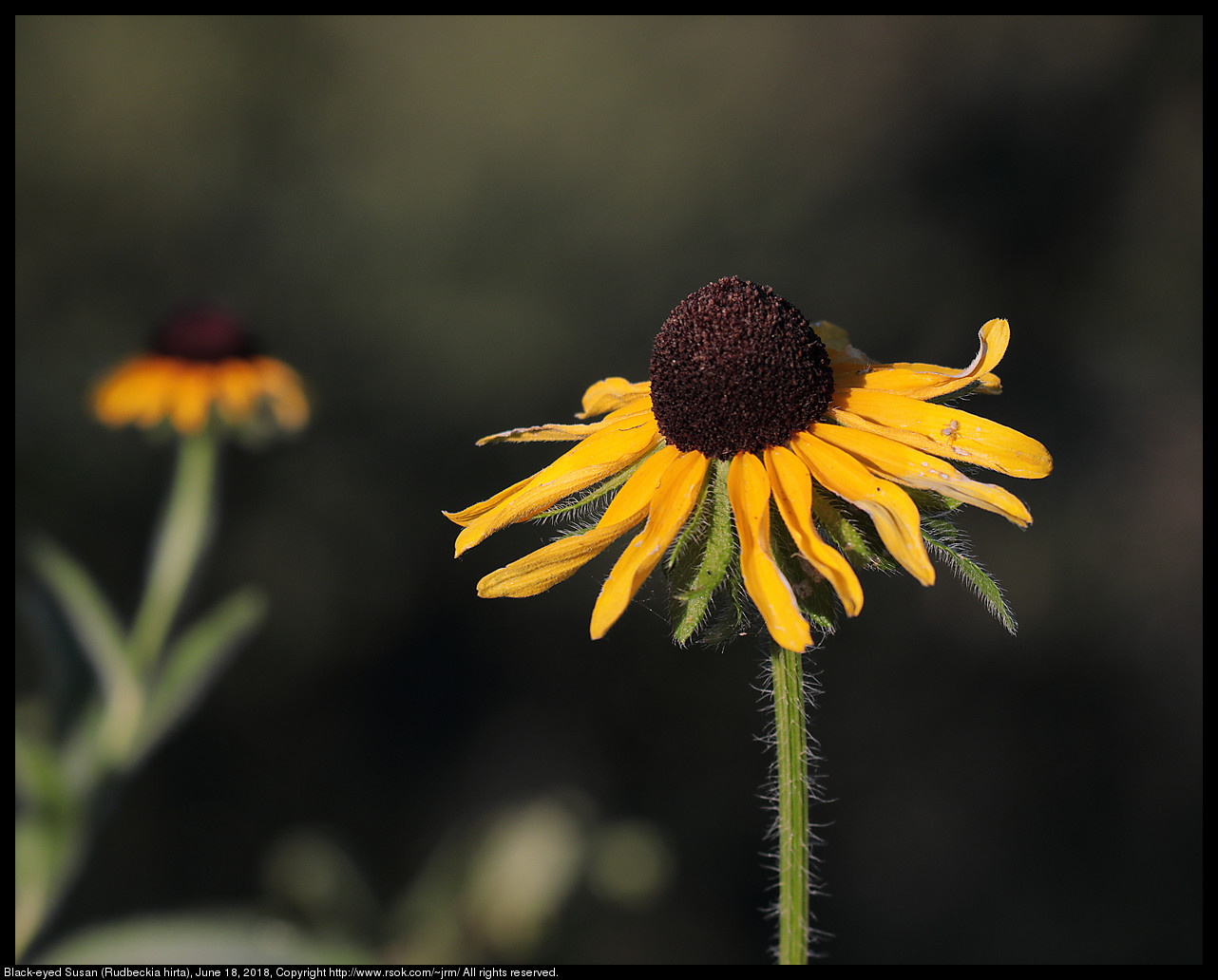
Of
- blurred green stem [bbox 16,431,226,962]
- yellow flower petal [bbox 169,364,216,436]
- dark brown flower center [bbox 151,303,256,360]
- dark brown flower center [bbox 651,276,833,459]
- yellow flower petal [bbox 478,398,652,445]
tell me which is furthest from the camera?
dark brown flower center [bbox 151,303,256,360]

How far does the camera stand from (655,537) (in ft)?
3.87

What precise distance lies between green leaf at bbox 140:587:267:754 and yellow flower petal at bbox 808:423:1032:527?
204 centimetres

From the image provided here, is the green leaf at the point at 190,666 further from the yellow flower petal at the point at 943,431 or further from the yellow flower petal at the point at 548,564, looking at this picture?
the yellow flower petal at the point at 943,431

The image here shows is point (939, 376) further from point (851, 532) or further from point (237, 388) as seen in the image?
point (237, 388)

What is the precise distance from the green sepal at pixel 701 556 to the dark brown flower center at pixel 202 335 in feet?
8.46

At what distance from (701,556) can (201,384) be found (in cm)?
252

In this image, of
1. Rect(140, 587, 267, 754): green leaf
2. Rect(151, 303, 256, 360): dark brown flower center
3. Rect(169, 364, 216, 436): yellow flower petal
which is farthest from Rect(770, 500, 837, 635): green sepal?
Rect(151, 303, 256, 360): dark brown flower center

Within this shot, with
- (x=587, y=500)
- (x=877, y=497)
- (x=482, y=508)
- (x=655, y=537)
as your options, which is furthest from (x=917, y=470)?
(x=482, y=508)

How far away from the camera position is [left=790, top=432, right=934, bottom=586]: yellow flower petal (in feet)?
3.52

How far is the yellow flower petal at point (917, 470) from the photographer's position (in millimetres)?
1101

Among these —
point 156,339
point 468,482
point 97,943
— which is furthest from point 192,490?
point 468,482

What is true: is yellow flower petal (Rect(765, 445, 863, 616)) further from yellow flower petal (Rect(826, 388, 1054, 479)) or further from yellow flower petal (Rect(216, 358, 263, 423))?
yellow flower petal (Rect(216, 358, 263, 423))

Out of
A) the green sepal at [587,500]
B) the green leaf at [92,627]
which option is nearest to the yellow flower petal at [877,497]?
the green sepal at [587,500]
